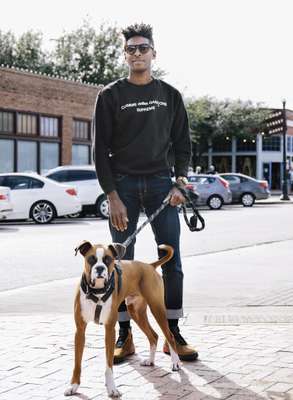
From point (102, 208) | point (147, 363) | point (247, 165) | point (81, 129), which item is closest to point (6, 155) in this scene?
point (81, 129)

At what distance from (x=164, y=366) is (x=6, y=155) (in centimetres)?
2517

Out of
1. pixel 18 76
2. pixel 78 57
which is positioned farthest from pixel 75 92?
pixel 78 57

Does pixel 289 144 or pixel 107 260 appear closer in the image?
pixel 107 260

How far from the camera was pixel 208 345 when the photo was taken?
219 inches

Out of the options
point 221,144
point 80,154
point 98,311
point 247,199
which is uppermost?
point 221,144

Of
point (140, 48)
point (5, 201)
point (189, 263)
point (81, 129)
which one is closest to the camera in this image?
point (140, 48)

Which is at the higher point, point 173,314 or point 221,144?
point 221,144

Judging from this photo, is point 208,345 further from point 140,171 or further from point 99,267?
point 99,267

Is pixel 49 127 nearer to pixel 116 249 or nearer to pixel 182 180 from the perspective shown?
pixel 182 180

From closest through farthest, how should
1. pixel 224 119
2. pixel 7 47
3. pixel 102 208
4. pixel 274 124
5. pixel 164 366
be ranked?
pixel 164 366 → pixel 102 208 → pixel 274 124 → pixel 224 119 → pixel 7 47

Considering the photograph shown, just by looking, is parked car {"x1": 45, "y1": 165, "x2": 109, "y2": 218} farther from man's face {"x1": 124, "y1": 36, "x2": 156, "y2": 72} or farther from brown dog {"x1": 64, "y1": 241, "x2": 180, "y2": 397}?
brown dog {"x1": 64, "y1": 241, "x2": 180, "y2": 397}

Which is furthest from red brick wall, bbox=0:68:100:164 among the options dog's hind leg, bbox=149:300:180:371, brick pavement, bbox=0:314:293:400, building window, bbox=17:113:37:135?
dog's hind leg, bbox=149:300:180:371

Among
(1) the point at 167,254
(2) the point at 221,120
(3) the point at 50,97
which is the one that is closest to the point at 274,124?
(2) the point at 221,120

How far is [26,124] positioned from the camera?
1196 inches
